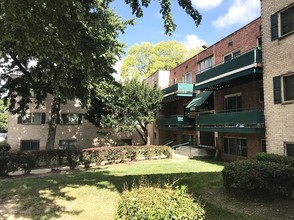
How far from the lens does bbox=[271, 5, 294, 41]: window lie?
1233 centimetres

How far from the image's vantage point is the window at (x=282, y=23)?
12328mm

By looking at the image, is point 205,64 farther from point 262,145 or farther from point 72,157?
point 72,157

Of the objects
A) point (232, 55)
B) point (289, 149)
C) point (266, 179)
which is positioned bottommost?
point (266, 179)

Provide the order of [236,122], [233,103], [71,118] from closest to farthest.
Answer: [236,122]
[233,103]
[71,118]

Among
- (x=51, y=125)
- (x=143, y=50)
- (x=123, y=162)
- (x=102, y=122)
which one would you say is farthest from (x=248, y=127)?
(x=143, y=50)

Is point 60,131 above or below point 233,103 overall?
below

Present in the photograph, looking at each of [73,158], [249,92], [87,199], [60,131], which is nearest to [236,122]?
[249,92]

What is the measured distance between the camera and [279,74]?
12.7m

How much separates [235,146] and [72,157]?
12522 mm

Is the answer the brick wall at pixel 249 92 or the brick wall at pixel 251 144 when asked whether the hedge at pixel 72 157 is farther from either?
the brick wall at pixel 249 92

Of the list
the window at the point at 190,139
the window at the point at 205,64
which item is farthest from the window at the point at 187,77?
the window at the point at 190,139

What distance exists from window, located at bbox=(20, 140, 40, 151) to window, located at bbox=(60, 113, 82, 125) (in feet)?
12.5

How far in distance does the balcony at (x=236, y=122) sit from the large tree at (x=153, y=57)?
32.9 metres

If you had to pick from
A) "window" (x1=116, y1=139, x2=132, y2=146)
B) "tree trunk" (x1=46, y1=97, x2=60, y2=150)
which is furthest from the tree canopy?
"window" (x1=116, y1=139, x2=132, y2=146)
